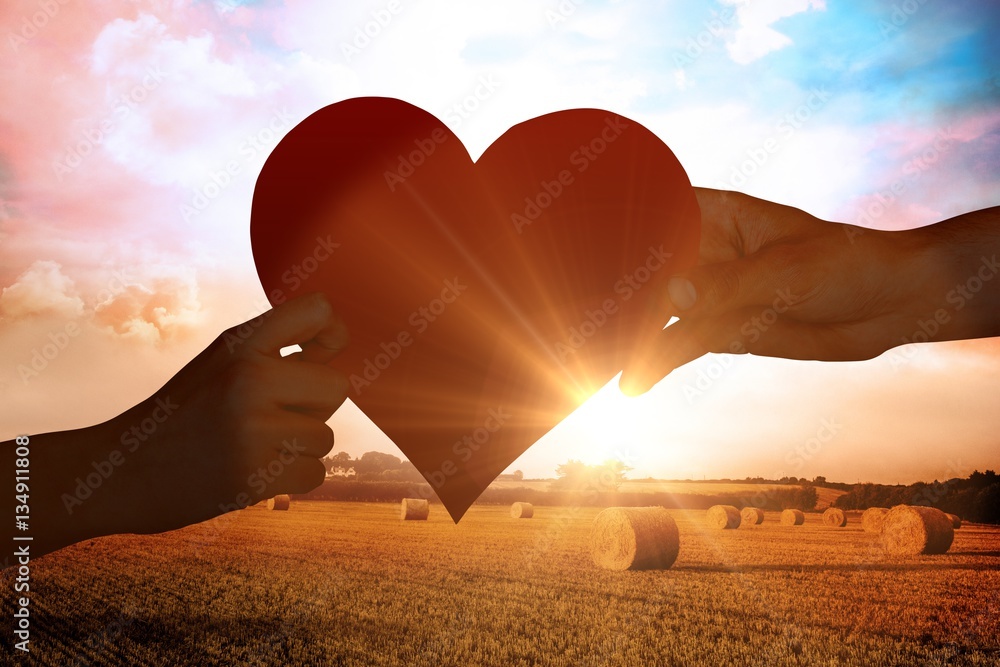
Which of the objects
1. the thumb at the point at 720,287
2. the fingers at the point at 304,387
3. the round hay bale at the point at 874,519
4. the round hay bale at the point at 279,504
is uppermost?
the thumb at the point at 720,287

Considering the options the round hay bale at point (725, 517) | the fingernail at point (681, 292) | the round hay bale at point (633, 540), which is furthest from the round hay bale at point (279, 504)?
the fingernail at point (681, 292)

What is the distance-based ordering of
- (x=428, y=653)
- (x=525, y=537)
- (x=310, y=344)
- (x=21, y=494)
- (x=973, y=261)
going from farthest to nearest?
(x=525, y=537)
(x=428, y=653)
(x=973, y=261)
(x=310, y=344)
(x=21, y=494)

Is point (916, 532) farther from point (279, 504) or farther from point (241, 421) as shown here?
point (279, 504)

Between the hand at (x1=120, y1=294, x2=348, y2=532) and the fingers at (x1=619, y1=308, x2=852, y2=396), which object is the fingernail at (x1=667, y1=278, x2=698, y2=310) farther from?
the hand at (x1=120, y1=294, x2=348, y2=532)

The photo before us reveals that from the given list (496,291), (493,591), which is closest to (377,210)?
(496,291)

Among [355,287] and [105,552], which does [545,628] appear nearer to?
[355,287]

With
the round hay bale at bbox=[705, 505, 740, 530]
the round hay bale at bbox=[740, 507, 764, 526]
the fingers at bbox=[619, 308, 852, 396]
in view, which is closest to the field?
the fingers at bbox=[619, 308, 852, 396]

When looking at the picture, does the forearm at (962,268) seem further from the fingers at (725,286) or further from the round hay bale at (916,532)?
the round hay bale at (916,532)

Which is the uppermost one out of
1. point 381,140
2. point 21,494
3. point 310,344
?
point 381,140
